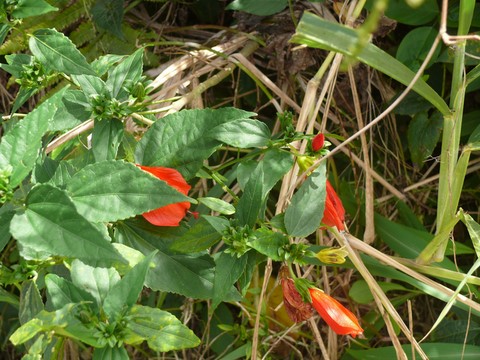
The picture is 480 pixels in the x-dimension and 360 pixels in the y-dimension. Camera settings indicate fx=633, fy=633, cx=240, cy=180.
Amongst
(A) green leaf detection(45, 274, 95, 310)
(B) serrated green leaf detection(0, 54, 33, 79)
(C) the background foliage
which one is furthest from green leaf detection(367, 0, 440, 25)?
(A) green leaf detection(45, 274, 95, 310)

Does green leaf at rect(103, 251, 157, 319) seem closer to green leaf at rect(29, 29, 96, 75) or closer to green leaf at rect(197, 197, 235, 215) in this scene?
green leaf at rect(197, 197, 235, 215)

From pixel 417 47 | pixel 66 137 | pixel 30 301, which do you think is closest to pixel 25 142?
pixel 30 301

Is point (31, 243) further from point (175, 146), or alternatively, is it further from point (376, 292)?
point (376, 292)

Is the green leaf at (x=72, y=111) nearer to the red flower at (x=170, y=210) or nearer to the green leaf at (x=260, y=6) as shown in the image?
the red flower at (x=170, y=210)

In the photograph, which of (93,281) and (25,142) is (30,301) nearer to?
(93,281)

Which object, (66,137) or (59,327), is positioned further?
(66,137)

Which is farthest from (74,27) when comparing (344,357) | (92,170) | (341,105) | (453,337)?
(453,337)
